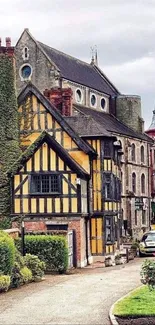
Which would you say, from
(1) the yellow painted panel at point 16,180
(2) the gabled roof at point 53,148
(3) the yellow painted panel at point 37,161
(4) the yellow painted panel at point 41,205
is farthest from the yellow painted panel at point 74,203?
(1) the yellow painted panel at point 16,180

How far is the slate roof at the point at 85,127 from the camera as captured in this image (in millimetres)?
32250

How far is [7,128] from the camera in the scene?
31453mm

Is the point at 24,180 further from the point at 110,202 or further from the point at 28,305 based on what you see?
the point at 28,305

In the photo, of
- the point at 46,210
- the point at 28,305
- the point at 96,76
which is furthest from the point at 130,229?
the point at 28,305

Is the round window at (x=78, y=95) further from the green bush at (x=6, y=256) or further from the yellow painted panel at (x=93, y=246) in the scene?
the green bush at (x=6, y=256)

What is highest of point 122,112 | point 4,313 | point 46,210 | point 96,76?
point 96,76

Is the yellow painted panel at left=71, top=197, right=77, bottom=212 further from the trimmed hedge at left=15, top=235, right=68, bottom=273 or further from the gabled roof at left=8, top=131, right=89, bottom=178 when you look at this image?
the trimmed hedge at left=15, top=235, right=68, bottom=273

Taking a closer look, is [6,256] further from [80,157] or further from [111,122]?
[111,122]

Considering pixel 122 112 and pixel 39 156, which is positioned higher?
pixel 122 112

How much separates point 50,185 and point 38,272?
8320 mm

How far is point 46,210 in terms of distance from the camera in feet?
98.0

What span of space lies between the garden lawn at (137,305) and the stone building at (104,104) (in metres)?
27.5

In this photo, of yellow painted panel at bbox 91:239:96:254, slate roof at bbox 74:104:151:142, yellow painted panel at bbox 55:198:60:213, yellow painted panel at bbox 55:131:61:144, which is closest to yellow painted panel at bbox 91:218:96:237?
yellow painted panel at bbox 91:239:96:254

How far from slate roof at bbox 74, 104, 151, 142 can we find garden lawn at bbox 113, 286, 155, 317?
31.0 metres
